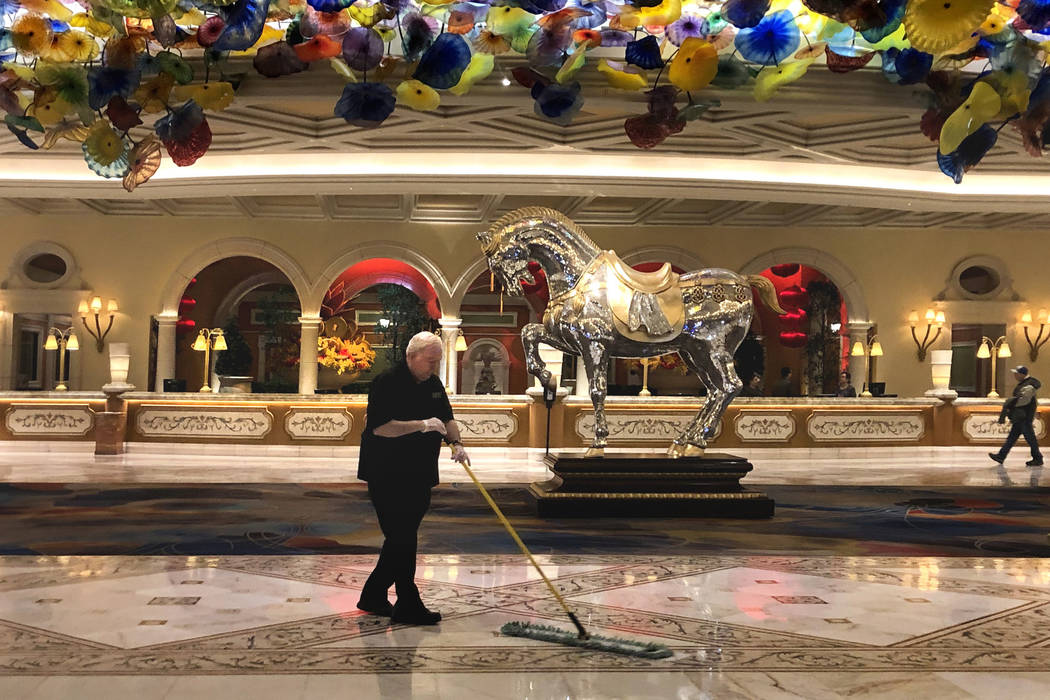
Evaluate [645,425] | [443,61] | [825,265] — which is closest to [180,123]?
[443,61]

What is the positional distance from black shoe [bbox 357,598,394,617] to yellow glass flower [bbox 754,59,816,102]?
263cm

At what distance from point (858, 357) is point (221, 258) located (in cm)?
1043

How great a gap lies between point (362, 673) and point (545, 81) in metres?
2.37

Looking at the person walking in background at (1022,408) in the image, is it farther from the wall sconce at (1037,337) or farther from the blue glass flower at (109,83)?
the blue glass flower at (109,83)

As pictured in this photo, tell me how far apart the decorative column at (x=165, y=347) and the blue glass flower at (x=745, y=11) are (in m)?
12.8

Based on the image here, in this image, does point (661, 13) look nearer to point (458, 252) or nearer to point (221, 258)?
point (458, 252)

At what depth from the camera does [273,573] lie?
468cm

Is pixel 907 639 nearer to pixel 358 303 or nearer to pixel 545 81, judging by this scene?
pixel 545 81

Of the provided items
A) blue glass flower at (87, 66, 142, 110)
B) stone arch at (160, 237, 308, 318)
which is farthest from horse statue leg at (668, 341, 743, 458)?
stone arch at (160, 237, 308, 318)

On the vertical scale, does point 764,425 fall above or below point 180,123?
below

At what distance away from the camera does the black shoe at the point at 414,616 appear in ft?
12.3

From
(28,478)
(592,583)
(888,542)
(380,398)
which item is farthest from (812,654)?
(28,478)

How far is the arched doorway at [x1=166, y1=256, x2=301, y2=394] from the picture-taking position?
17.3 meters

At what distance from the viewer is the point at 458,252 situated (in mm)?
14633
